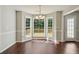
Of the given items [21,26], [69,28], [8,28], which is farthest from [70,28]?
[8,28]

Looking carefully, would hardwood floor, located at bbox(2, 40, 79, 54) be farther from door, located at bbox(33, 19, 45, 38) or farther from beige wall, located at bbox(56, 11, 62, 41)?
beige wall, located at bbox(56, 11, 62, 41)

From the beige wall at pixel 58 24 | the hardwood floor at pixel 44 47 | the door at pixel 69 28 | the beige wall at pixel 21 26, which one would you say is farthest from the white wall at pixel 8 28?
the door at pixel 69 28

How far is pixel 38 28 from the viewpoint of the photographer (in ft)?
14.8

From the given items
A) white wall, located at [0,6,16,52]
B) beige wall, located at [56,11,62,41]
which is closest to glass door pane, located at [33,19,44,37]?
beige wall, located at [56,11,62,41]

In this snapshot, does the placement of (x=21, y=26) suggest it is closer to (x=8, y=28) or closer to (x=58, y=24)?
(x=8, y=28)

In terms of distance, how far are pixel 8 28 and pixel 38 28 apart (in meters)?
1.04

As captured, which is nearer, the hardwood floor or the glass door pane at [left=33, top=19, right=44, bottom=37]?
the hardwood floor

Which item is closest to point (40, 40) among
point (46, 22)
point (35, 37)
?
point (35, 37)

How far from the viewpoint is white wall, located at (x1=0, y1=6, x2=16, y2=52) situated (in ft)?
14.4

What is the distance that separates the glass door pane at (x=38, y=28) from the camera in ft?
14.6

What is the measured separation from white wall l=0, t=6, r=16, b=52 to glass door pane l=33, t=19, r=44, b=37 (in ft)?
2.31

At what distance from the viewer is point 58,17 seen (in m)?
4.44

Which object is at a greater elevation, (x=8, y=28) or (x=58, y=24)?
(x=58, y=24)

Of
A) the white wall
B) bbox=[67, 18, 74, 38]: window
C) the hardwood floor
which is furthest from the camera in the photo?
bbox=[67, 18, 74, 38]: window
